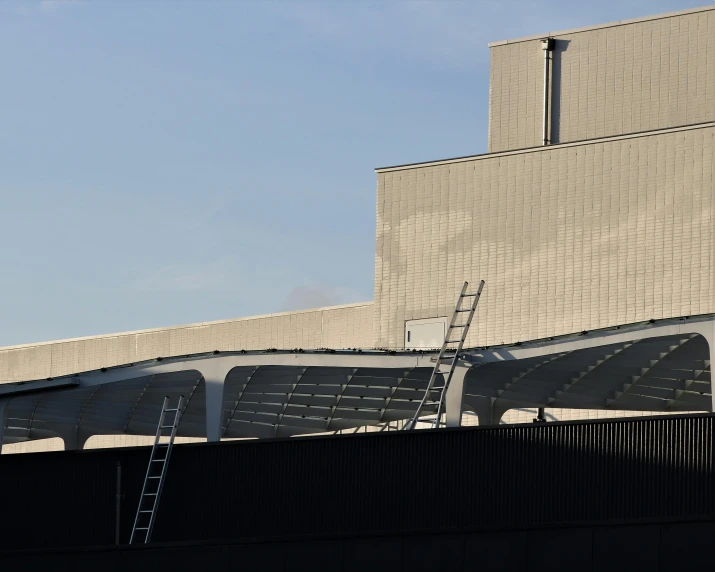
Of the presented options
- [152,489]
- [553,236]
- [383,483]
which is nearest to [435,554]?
[383,483]

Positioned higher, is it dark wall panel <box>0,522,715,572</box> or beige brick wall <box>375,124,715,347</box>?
beige brick wall <box>375,124,715,347</box>

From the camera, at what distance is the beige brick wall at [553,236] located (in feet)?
101

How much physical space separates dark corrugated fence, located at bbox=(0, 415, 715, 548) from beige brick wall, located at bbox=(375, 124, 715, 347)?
806 centimetres

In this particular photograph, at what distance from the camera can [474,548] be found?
2266cm

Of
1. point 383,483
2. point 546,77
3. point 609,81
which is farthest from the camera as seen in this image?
point 546,77

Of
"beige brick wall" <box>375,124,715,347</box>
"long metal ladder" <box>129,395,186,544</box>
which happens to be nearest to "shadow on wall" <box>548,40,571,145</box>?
"beige brick wall" <box>375,124,715,347</box>

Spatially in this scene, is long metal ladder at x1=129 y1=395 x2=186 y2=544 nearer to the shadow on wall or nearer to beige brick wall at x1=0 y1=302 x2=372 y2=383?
beige brick wall at x1=0 y1=302 x2=372 y2=383

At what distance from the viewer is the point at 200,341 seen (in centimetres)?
4022

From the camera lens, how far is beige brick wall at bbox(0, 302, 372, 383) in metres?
36.8

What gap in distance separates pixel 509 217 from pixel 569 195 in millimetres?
1516

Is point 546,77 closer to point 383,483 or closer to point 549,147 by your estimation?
point 549,147

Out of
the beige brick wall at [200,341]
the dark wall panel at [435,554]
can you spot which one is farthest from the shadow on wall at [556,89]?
the dark wall panel at [435,554]

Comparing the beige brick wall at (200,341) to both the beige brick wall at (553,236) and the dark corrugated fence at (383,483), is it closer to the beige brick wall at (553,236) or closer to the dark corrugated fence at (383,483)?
the beige brick wall at (553,236)

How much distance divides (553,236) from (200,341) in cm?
1196
